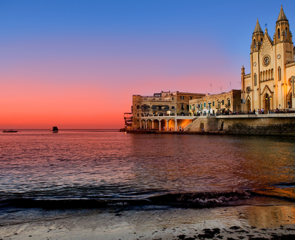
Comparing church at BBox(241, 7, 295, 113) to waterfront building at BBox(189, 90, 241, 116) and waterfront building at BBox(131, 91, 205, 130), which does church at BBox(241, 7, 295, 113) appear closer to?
waterfront building at BBox(189, 90, 241, 116)

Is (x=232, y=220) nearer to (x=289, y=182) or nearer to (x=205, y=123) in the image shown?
(x=289, y=182)

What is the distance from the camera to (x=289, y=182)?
10.7m

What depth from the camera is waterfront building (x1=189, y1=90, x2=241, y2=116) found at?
64812mm

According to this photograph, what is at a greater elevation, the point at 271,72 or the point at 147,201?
the point at 271,72

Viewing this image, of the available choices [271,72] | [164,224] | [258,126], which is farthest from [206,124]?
[164,224]

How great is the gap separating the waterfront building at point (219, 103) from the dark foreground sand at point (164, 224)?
5867cm

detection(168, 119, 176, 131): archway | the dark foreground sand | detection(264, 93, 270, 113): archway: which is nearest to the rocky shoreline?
the dark foreground sand

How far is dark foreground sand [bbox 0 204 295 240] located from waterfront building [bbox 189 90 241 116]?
5867 centimetres

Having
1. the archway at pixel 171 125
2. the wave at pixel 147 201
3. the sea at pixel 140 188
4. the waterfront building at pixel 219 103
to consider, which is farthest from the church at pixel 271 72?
the wave at pixel 147 201

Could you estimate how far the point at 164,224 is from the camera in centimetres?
604

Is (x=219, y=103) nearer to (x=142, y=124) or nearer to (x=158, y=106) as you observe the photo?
(x=158, y=106)

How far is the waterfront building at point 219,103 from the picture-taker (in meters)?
64.8

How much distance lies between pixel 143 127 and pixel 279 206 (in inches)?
3407

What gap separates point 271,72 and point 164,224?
188 ft
